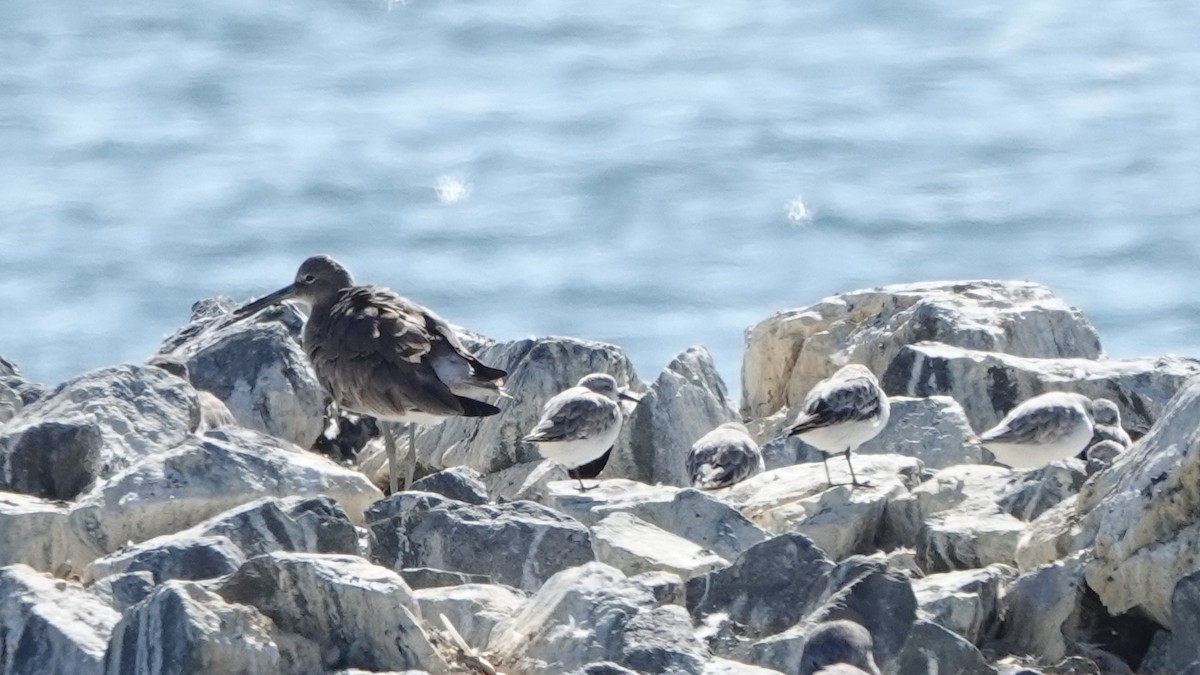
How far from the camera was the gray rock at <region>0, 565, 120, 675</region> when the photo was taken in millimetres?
9344

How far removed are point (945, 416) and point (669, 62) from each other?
29.0 metres

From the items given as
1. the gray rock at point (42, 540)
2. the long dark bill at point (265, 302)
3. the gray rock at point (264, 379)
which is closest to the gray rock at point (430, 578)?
the gray rock at point (42, 540)

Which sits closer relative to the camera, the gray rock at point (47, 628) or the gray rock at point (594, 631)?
the gray rock at point (47, 628)

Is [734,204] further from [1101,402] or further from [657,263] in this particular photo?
[1101,402]

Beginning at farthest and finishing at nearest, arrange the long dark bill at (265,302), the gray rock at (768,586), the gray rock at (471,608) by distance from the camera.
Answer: the long dark bill at (265,302) < the gray rock at (768,586) < the gray rock at (471,608)

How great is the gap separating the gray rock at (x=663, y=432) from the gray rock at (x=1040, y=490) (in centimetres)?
317

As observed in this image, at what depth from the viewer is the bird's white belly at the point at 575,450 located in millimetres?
14195

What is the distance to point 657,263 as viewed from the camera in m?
34.8

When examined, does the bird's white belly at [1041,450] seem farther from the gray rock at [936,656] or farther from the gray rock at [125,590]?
the gray rock at [125,590]

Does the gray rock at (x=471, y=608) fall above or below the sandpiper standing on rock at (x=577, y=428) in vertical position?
above

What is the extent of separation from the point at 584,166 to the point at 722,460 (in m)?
24.4

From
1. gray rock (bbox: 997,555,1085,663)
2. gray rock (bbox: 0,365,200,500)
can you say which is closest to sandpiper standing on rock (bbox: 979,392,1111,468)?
gray rock (bbox: 997,555,1085,663)

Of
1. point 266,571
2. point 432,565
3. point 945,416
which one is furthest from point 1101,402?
point 266,571

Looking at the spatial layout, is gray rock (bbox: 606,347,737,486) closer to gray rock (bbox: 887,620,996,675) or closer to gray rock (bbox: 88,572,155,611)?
gray rock (bbox: 887,620,996,675)
